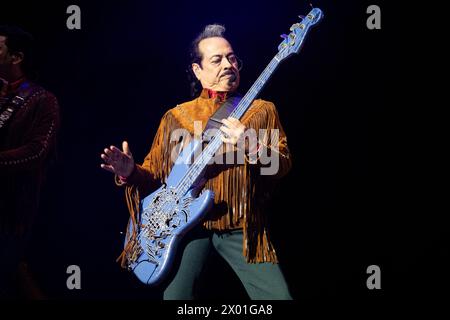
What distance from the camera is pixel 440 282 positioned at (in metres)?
3.08

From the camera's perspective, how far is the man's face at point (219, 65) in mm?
2920

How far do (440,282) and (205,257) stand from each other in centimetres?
135

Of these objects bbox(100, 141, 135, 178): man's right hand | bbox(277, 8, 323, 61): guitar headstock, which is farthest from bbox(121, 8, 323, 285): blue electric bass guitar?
bbox(100, 141, 135, 178): man's right hand

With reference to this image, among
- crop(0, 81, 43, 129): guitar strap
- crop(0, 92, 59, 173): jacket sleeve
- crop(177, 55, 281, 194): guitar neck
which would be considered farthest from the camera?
crop(0, 81, 43, 129): guitar strap

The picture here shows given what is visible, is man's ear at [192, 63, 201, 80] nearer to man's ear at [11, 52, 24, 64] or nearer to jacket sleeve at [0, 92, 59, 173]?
jacket sleeve at [0, 92, 59, 173]

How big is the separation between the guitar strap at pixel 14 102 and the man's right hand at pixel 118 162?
A: 0.64 m

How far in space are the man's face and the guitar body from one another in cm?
35

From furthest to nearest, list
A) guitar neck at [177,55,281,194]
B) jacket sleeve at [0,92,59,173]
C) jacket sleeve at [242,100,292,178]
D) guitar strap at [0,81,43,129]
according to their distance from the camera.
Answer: guitar strap at [0,81,43,129], jacket sleeve at [0,92,59,173], guitar neck at [177,55,281,194], jacket sleeve at [242,100,292,178]

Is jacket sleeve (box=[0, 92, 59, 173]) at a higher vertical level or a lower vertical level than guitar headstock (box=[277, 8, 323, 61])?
lower

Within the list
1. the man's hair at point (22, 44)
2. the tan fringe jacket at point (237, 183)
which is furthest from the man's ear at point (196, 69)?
the man's hair at point (22, 44)

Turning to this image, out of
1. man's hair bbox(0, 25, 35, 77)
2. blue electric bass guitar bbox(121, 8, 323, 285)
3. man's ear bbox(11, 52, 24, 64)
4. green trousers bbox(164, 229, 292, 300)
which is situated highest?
man's hair bbox(0, 25, 35, 77)

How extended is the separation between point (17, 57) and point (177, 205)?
1.33 m

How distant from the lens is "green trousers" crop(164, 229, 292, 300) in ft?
8.52
